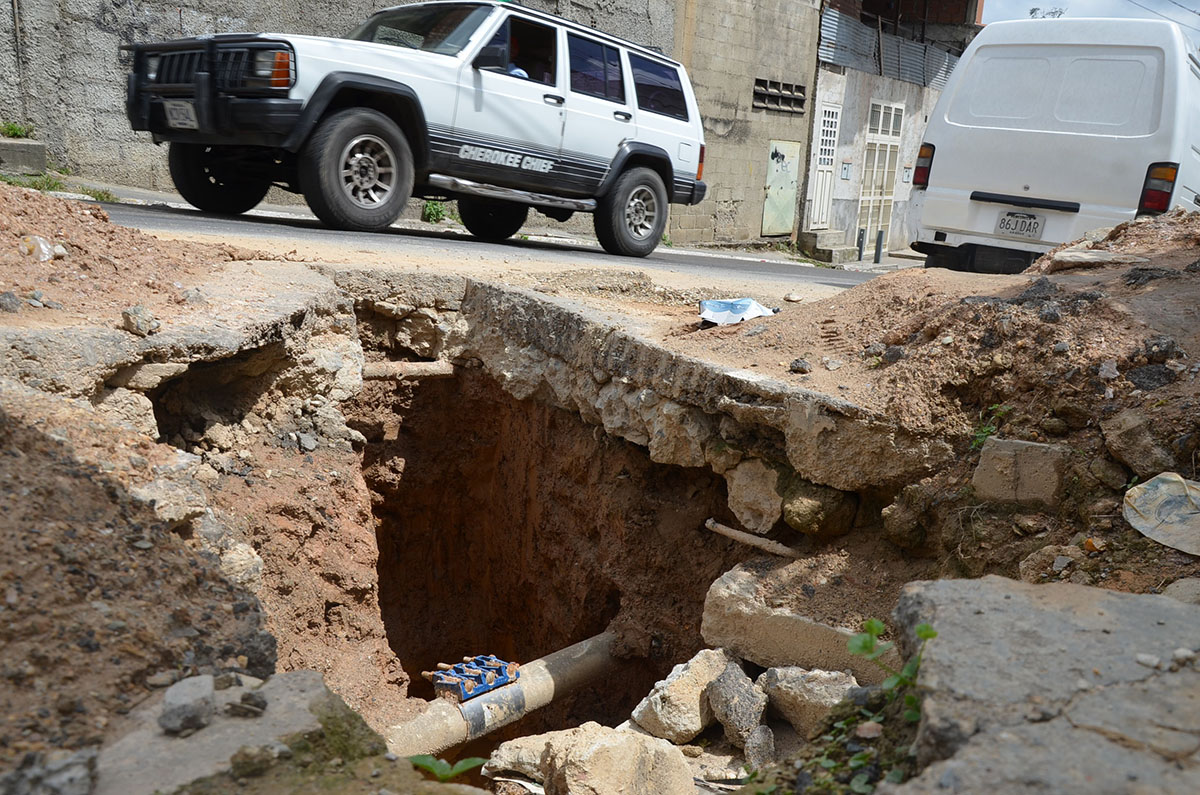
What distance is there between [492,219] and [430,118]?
7.39 feet

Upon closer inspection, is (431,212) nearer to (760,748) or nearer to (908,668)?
(760,748)

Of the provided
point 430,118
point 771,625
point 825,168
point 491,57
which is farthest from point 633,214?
point 825,168

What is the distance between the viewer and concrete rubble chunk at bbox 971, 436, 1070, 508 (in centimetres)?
345

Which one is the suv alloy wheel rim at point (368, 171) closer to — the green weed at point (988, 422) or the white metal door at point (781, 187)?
the green weed at point (988, 422)

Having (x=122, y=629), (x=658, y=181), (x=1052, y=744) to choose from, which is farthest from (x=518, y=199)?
(x=1052, y=744)

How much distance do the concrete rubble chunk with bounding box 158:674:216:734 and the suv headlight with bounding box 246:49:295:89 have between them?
509 cm

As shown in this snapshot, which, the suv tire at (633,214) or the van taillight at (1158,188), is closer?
the van taillight at (1158,188)

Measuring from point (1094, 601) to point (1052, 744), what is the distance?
0.63 meters

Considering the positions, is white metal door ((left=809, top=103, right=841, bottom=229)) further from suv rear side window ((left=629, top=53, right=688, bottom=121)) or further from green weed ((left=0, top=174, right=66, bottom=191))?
green weed ((left=0, top=174, right=66, bottom=191))

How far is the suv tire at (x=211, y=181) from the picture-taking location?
698 cm

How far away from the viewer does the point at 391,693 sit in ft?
15.6

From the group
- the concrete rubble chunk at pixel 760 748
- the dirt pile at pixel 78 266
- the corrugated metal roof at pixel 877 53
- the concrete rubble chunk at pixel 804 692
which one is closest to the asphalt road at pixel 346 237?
the dirt pile at pixel 78 266

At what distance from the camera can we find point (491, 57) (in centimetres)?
709

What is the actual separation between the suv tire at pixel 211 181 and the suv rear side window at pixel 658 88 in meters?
3.49
